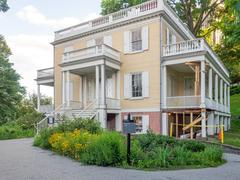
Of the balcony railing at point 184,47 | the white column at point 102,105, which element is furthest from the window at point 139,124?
the balcony railing at point 184,47

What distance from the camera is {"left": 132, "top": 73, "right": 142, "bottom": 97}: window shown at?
22.2 meters

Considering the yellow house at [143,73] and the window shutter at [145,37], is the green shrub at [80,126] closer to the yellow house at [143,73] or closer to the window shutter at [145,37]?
the yellow house at [143,73]

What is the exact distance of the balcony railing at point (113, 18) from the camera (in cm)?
2189

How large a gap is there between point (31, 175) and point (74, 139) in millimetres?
3623

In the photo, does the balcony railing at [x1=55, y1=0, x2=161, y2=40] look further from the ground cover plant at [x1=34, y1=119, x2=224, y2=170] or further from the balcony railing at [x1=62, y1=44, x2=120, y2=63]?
the ground cover plant at [x1=34, y1=119, x2=224, y2=170]

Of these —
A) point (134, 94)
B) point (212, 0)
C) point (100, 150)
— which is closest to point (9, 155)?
point (100, 150)

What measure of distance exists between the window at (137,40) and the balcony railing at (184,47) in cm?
199

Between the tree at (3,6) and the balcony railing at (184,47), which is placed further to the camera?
the balcony railing at (184,47)

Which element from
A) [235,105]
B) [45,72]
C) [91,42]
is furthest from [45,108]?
[235,105]

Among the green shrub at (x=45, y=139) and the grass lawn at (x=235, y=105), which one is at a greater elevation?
the grass lawn at (x=235, y=105)

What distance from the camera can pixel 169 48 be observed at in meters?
21.3

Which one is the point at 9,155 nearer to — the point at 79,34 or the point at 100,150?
the point at 100,150

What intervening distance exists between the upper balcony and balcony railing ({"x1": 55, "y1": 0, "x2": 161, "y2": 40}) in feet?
11.8

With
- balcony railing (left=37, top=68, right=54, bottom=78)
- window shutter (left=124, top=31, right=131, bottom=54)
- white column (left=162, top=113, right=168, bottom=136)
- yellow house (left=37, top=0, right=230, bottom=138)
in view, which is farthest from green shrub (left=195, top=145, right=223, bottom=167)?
balcony railing (left=37, top=68, right=54, bottom=78)
